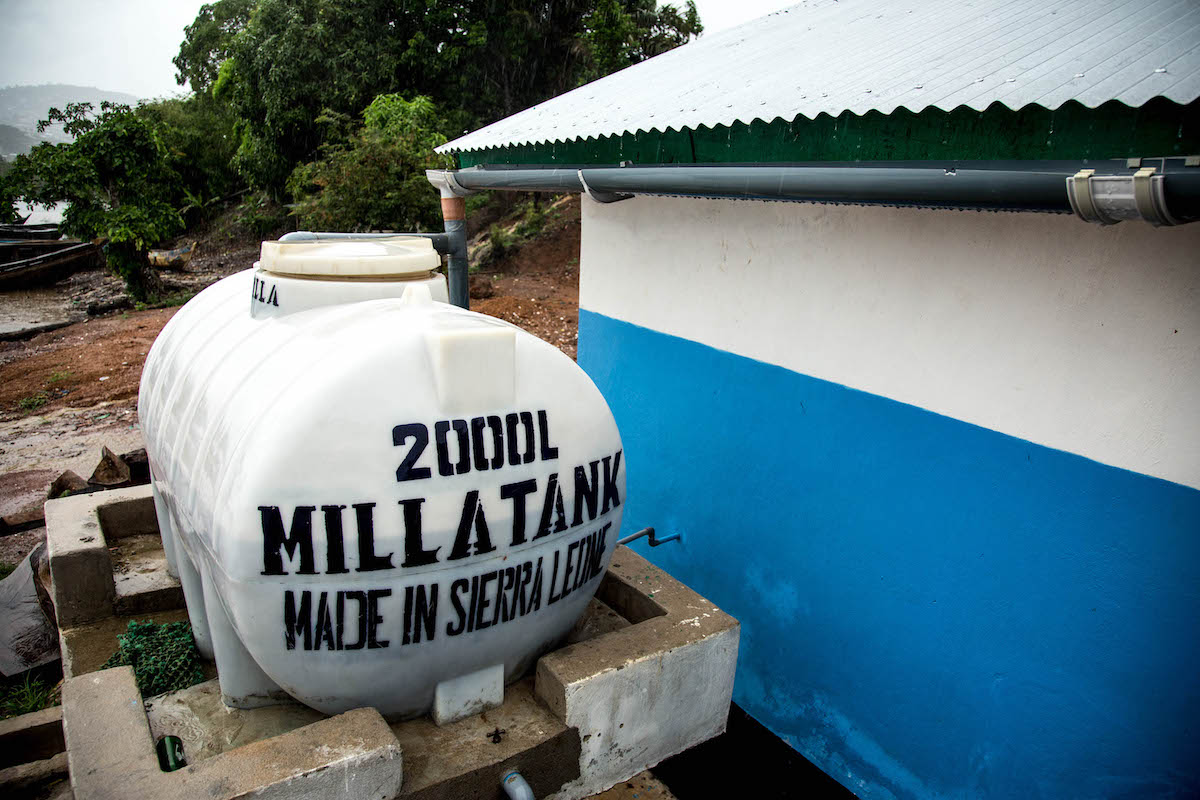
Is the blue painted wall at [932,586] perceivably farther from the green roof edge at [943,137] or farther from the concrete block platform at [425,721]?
the green roof edge at [943,137]

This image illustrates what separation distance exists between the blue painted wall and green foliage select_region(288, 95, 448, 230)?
36.0 feet

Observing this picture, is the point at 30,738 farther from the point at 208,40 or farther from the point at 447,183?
the point at 208,40

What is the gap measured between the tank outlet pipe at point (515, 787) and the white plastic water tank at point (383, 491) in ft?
0.97

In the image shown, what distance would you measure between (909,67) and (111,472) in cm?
531

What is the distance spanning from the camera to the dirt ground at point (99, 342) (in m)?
7.63

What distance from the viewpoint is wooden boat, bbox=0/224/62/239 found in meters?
24.5

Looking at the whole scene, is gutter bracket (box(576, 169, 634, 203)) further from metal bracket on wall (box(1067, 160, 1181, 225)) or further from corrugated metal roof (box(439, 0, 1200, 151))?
metal bracket on wall (box(1067, 160, 1181, 225))

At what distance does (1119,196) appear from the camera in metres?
2.04

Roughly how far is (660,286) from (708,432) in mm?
937

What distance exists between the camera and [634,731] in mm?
2791

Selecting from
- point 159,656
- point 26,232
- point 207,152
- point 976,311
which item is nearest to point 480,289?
point 159,656

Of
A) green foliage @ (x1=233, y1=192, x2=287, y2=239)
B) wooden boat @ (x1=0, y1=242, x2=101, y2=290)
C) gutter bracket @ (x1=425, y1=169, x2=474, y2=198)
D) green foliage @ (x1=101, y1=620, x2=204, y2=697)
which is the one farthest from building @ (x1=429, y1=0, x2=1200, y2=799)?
wooden boat @ (x1=0, y1=242, x2=101, y2=290)

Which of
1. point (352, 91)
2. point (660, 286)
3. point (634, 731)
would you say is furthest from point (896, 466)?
point (352, 91)

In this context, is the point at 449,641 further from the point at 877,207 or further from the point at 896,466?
the point at 877,207
